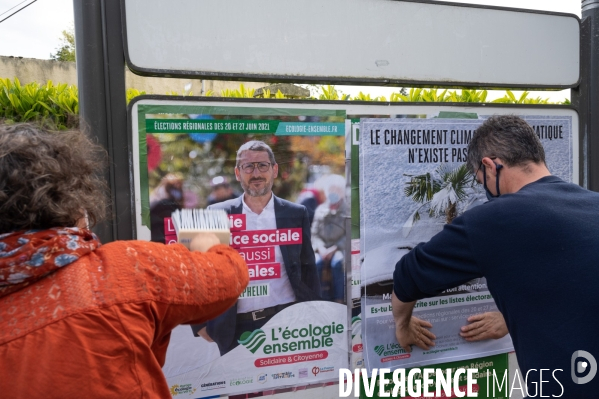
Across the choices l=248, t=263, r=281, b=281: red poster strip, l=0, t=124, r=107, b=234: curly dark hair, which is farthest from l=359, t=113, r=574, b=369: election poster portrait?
l=0, t=124, r=107, b=234: curly dark hair

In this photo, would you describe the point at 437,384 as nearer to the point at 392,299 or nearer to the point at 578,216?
the point at 392,299

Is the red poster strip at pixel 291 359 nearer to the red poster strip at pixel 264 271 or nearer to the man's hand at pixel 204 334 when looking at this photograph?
the man's hand at pixel 204 334

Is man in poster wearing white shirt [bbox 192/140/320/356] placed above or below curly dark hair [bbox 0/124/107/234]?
below

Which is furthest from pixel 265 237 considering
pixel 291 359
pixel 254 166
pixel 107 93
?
pixel 107 93

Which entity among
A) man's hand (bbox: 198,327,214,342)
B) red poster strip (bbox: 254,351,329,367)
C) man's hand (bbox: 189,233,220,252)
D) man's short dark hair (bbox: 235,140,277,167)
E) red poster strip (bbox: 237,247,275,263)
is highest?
man's short dark hair (bbox: 235,140,277,167)

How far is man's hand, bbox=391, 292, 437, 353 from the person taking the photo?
2.26 metres

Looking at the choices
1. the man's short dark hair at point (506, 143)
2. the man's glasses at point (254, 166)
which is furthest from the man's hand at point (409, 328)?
the man's glasses at point (254, 166)

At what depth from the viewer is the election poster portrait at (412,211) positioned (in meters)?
2.30

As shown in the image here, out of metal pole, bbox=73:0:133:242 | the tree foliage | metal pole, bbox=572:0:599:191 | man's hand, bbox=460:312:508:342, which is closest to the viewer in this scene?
metal pole, bbox=73:0:133:242

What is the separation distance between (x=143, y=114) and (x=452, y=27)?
147 centimetres

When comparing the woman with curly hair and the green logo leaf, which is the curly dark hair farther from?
the green logo leaf

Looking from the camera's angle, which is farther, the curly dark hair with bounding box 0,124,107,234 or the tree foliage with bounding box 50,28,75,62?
the tree foliage with bounding box 50,28,75,62

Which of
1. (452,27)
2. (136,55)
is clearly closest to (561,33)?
(452,27)

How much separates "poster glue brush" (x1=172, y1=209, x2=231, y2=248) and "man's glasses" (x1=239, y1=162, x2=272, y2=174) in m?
0.28
